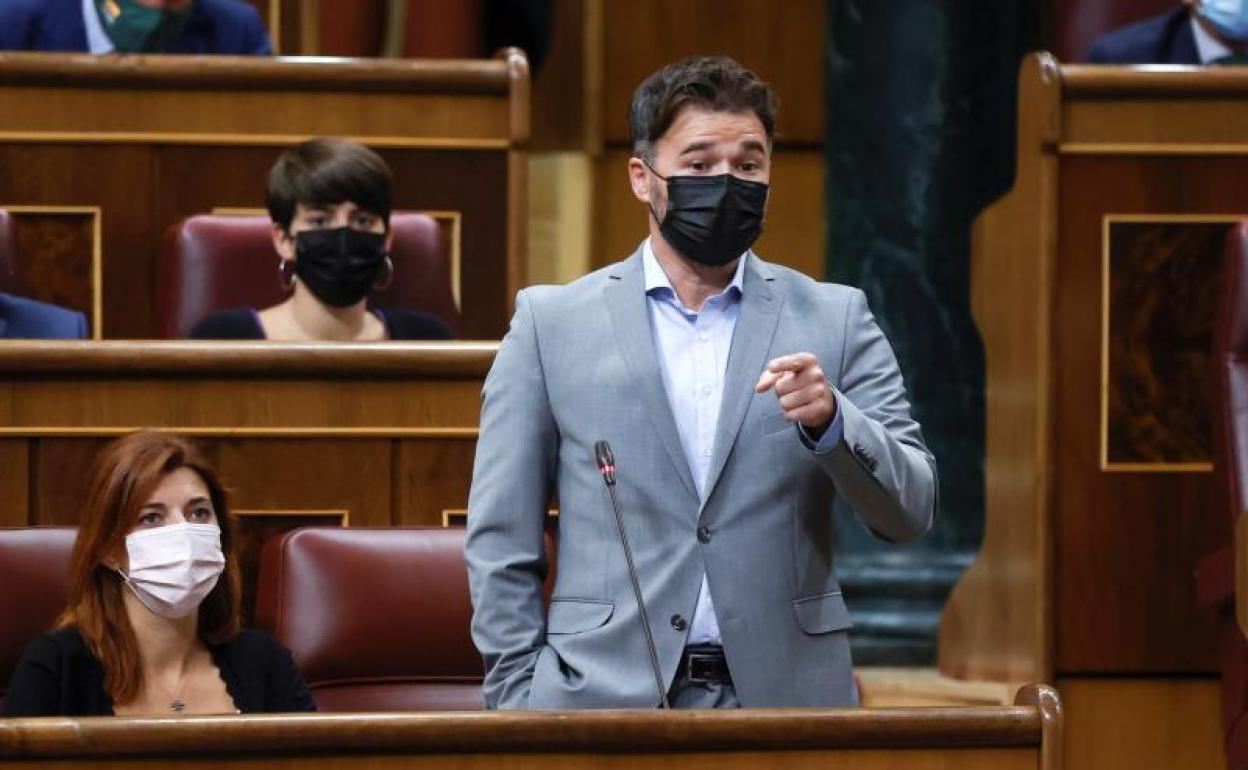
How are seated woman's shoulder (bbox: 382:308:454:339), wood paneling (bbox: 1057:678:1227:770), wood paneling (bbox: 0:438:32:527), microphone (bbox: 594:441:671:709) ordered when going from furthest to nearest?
seated woman's shoulder (bbox: 382:308:454:339)
wood paneling (bbox: 1057:678:1227:770)
wood paneling (bbox: 0:438:32:527)
microphone (bbox: 594:441:671:709)

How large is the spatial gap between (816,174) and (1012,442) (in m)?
0.79

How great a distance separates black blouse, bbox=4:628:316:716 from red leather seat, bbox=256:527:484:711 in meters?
0.03

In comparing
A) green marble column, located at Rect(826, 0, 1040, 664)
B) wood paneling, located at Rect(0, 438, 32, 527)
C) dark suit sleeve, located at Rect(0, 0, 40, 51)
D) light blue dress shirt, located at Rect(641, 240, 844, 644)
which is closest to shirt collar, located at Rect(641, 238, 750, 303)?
light blue dress shirt, located at Rect(641, 240, 844, 644)

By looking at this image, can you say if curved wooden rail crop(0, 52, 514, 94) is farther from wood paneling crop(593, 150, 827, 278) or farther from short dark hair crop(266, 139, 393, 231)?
wood paneling crop(593, 150, 827, 278)

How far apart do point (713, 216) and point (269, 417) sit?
1.47ft

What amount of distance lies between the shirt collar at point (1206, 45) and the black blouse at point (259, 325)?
0.71 m

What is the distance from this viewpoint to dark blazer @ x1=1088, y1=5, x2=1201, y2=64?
→ 1982mm

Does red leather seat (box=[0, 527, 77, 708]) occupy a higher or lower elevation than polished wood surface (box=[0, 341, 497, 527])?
lower

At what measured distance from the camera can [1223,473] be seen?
1.45m

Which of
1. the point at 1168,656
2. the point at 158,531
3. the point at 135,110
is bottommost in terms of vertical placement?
the point at 1168,656

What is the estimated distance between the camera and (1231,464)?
1.42 metres

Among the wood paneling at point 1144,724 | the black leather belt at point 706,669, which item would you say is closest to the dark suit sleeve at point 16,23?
the wood paneling at point 1144,724

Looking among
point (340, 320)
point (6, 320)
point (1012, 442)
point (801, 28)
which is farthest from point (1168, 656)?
point (801, 28)

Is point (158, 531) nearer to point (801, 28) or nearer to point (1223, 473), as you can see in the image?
point (1223, 473)
